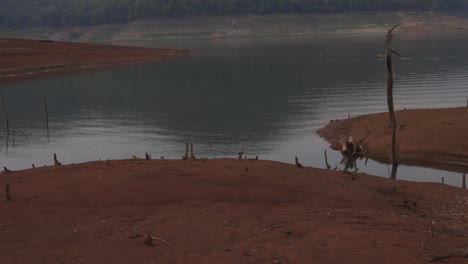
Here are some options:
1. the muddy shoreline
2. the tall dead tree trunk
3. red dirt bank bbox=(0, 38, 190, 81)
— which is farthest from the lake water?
red dirt bank bbox=(0, 38, 190, 81)

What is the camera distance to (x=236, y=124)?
4850cm

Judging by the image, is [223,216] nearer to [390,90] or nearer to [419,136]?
[390,90]

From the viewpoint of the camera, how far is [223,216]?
55.6 feet

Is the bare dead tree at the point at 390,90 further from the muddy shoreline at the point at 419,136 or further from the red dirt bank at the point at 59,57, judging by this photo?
the red dirt bank at the point at 59,57

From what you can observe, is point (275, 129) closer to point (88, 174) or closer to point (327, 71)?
point (88, 174)

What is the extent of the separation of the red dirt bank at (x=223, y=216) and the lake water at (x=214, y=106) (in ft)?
35.8

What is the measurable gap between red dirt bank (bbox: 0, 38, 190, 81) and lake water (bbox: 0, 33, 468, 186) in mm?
8772

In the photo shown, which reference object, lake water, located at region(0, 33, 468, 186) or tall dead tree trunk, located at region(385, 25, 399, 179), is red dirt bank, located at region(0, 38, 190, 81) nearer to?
lake water, located at region(0, 33, 468, 186)

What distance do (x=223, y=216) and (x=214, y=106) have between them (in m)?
42.8

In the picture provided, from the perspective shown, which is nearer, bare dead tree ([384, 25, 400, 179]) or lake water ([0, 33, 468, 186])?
bare dead tree ([384, 25, 400, 179])

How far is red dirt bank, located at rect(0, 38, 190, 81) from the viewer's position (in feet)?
320

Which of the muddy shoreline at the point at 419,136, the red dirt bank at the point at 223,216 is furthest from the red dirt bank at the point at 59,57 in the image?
the red dirt bank at the point at 223,216

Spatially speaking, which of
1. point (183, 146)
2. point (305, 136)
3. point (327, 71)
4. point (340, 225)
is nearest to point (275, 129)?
point (305, 136)

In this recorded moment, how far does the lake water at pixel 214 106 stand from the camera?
1553 inches
